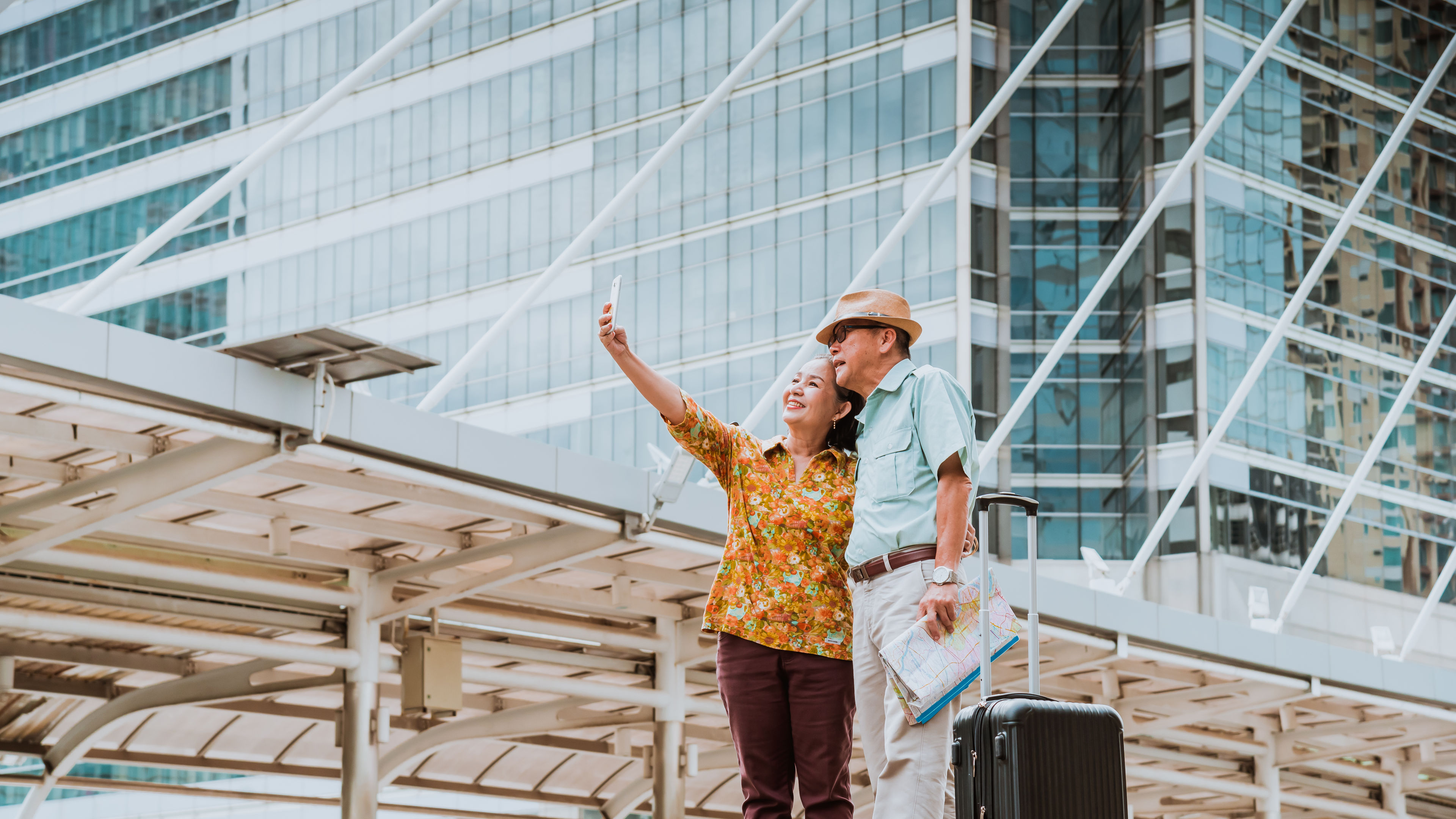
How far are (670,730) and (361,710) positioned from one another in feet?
9.44

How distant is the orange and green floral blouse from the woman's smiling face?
0.10 metres

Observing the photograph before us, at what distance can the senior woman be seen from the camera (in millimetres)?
4449

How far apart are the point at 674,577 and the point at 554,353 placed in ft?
108

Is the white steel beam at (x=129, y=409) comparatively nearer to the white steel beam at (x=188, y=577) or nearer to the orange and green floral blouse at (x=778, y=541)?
the white steel beam at (x=188, y=577)

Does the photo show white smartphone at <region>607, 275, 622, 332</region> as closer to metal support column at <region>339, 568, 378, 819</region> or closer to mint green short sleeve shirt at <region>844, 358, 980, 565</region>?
mint green short sleeve shirt at <region>844, 358, 980, 565</region>

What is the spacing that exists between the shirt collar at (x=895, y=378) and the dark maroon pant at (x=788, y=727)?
0.72 m

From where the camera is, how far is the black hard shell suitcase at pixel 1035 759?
13.9ft

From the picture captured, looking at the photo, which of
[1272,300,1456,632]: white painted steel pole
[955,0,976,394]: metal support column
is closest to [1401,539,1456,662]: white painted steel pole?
[1272,300,1456,632]: white painted steel pole

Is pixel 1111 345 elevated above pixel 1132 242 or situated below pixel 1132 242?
above

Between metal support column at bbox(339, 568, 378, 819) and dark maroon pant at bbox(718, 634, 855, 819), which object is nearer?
dark maroon pant at bbox(718, 634, 855, 819)

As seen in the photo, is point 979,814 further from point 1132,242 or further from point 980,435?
point 980,435

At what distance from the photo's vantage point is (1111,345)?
4438 centimetres

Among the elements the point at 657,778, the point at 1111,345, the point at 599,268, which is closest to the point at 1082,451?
the point at 1111,345

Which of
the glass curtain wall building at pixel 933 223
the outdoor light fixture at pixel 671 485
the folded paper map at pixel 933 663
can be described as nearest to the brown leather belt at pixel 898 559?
the folded paper map at pixel 933 663
